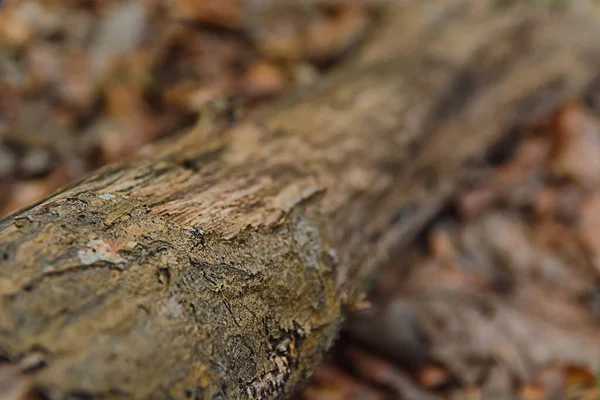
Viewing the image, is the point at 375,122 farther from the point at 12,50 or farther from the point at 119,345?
the point at 12,50

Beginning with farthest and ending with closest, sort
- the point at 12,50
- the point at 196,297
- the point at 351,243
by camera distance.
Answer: the point at 12,50
the point at 351,243
the point at 196,297

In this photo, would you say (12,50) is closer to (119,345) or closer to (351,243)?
(351,243)

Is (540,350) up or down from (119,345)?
down

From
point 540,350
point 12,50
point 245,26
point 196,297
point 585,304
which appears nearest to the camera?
point 196,297

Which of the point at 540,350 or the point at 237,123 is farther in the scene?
the point at 540,350

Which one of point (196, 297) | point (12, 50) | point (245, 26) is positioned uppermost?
point (12, 50)

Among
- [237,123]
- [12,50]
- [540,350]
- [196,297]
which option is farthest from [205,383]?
[12,50]

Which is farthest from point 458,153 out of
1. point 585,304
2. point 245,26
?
point 245,26
